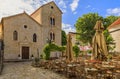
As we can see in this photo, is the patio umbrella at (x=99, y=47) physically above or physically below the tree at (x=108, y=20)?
below

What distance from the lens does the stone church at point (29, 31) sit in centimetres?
3228

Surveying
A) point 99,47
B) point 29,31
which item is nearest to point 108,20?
point 29,31

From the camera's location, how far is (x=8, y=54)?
105ft

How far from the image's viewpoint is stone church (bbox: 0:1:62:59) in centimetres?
3228

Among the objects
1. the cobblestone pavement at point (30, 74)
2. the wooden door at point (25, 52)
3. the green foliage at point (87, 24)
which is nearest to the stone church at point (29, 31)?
the wooden door at point (25, 52)

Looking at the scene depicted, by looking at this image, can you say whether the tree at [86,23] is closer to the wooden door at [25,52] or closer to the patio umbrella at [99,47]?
the wooden door at [25,52]

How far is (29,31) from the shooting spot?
34.2m

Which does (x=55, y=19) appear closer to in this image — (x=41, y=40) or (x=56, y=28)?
(x=56, y=28)

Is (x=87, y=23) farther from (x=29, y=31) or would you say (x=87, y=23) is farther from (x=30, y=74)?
(x=30, y=74)

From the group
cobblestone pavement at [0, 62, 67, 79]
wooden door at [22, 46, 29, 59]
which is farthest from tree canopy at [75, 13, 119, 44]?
cobblestone pavement at [0, 62, 67, 79]

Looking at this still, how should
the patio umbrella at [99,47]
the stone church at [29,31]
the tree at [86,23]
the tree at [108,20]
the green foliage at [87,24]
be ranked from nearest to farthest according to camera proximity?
the patio umbrella at [99,47] → the stone church at [29,31] → the green foliage at [87,24] → the tree at [86,23] → the tree at [108,20]

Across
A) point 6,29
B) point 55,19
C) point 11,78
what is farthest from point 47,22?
point 11,78

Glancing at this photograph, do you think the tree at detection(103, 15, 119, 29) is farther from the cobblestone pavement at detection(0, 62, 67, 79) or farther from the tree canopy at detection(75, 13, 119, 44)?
the cobblestone pavement at detection(0, 62, 67, 79)

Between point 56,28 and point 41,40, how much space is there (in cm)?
362
